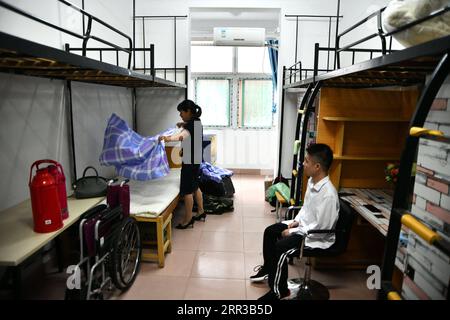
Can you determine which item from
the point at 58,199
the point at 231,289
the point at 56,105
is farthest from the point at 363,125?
the point at 56,105

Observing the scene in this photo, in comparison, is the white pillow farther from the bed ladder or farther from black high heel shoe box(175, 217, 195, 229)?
black high heel shoe box(175, 217, 195, 229)

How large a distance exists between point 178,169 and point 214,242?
1.45 meters

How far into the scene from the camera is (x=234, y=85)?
639 centimetres

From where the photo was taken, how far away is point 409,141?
4.00 feet

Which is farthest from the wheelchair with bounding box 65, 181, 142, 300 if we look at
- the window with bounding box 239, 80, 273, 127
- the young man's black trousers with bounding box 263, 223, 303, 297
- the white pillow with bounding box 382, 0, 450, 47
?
the window with bounding box 239, 80, 273, 127

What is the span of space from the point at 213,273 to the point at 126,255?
776 millimetres

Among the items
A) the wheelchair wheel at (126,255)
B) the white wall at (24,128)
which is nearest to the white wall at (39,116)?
the white wall at (24,128)

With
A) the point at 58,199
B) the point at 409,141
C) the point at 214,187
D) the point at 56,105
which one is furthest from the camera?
the point at 214,187

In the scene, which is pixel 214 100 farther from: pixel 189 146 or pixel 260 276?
pixel 260 276

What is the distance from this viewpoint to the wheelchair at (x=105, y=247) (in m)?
2.05

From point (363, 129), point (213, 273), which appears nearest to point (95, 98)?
point (213, 273)

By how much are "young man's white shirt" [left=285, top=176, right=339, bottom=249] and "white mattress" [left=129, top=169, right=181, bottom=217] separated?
1.24 meters

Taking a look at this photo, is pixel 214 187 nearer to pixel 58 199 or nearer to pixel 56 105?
pixel 56 105
